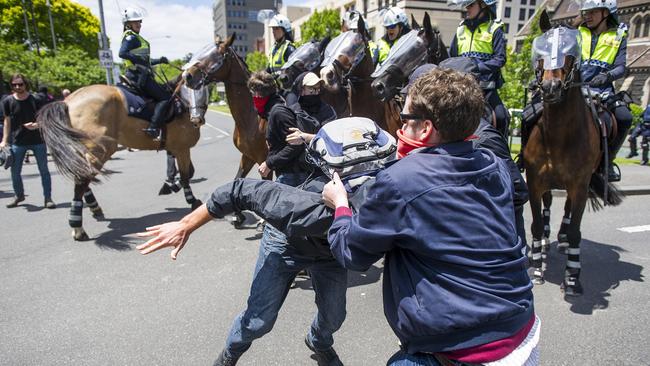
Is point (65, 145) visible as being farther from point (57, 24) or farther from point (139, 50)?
point (57, 24)

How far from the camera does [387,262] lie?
166 cm

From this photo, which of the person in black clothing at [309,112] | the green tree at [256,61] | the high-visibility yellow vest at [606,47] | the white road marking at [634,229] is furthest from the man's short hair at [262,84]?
the green tree at [256,61]

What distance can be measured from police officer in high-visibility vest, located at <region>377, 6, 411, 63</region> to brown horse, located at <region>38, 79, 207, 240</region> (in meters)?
3.21

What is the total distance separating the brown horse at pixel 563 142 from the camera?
3.83m

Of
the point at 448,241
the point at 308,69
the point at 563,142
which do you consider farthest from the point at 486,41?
the point at 448,241

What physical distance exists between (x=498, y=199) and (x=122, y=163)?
13563 millimetres

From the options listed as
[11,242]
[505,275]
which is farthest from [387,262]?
[11,242]

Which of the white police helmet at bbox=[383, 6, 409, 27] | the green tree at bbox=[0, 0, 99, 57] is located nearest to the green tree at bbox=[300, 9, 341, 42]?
the green tree at bbox=[0, 0, 99, 57]

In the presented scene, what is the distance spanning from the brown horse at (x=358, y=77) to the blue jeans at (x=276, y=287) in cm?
303

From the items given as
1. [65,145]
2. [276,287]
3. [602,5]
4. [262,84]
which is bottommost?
[276,287]

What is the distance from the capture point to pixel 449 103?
4.88ft

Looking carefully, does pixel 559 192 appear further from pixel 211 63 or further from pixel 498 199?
pixel 498 199

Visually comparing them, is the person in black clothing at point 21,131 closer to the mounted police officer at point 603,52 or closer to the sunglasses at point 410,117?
the sunglasses at point 410,117

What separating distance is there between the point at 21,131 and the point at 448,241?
8.49 metres
